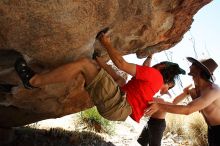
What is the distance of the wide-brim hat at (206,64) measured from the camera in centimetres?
701

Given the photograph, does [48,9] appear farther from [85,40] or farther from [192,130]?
[192,130]

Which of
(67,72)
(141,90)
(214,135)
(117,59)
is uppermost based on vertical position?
(117,59)

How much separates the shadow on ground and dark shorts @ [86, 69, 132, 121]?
8.56 ft

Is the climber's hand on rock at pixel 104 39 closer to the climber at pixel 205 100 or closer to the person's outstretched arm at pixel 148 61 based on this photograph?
the climber at pixel 205 100

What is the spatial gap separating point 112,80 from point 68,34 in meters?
1.02

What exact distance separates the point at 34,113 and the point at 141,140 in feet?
7.99

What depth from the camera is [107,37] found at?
6.70 meters

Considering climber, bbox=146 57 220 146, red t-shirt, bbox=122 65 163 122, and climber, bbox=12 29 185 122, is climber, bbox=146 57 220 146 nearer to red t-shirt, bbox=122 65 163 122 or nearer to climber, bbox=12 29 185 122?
red t-shirt, bbox=122 65 163 122

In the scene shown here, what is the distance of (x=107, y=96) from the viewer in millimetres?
6332

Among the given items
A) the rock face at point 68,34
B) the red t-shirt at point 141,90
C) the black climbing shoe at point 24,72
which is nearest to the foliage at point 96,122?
the rock face at point 68,34

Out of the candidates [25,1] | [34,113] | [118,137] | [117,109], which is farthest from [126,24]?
[118,137]

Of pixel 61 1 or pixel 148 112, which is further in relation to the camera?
pixel 148 112

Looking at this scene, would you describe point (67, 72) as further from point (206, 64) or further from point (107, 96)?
point (206, 64)

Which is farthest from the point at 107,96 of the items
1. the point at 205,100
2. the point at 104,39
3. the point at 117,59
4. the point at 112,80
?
the point at 205,100
